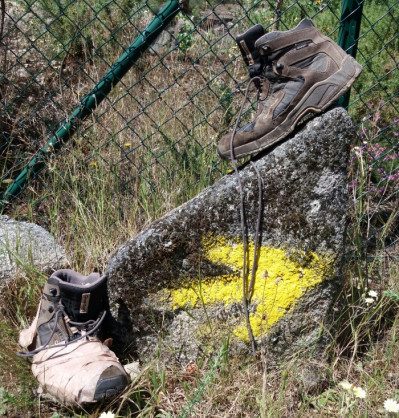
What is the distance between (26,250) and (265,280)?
1218 mm

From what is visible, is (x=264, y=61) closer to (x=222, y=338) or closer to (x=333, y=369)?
(x=222, y=338)

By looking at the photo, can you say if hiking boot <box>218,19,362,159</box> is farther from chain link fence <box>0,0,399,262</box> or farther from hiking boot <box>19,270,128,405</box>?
hiking boot <box>19,270,128,405</box>

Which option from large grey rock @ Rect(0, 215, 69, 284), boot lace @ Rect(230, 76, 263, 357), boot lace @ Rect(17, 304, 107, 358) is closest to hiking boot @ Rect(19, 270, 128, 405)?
boot lace @ Rect(17, 304, 107, 358)

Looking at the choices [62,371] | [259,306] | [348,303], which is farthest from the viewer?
[348,303]

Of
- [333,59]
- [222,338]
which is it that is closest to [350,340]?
[222,338]

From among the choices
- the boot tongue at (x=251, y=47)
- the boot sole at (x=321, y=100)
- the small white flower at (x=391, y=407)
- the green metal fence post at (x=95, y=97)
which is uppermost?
the green metal fence post at (x=95, y=97)

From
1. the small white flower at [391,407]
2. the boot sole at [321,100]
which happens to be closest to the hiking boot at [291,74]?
the boot sole at [321,100]

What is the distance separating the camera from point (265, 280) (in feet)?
7.38

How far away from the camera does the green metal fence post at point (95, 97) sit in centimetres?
273

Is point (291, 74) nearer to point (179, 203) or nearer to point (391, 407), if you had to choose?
point (179, 203)

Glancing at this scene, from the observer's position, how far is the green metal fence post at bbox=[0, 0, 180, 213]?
2734 mm

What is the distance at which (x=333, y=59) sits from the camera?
7.21 ft

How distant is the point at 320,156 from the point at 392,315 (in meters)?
0.85

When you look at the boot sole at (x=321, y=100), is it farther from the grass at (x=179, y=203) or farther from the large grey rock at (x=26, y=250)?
the large grey rock at (x=26, y=250)
